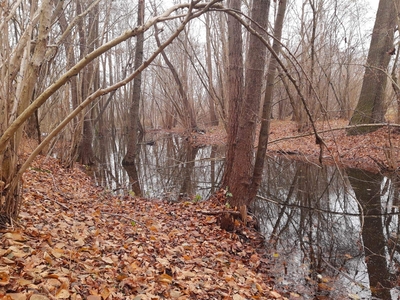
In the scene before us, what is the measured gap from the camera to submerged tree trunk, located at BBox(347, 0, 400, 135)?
11.2 meters

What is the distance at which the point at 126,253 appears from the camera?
10.2 ft

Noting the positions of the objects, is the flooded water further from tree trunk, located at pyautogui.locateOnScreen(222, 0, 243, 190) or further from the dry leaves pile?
tree trunk, located at pyautogui.locateOnScreen(222, 0, 243, 190)

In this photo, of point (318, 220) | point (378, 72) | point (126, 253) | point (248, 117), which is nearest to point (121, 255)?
point (126, 253)

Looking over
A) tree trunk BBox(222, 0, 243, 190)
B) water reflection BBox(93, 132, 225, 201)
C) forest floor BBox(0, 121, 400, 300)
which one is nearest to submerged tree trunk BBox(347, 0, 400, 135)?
water reflection BBox(93, 132, 225, 201)

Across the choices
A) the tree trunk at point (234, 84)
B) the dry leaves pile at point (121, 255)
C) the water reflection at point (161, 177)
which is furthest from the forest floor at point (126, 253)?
the water reflection at point (161, 177)

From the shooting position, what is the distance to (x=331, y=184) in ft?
26.6

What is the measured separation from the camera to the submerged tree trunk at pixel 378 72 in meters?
11.2

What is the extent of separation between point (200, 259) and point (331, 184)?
5811 mm

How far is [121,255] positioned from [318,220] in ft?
13.8

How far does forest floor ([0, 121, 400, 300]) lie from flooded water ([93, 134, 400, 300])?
0.50 metres

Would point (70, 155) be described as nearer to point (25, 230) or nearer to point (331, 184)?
point (25, 230)

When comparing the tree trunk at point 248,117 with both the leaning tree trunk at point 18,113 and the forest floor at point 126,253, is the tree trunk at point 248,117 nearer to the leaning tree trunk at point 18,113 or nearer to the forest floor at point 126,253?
the forest floor at point 126,253

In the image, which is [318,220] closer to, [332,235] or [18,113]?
[332,235]

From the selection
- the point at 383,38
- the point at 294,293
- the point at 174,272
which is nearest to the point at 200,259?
the point at 174,272
